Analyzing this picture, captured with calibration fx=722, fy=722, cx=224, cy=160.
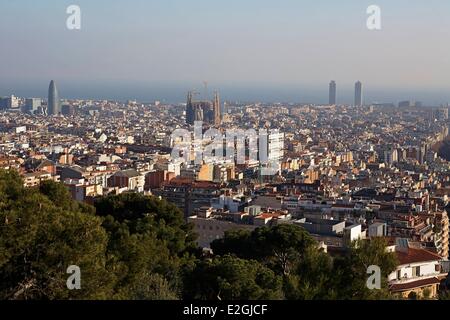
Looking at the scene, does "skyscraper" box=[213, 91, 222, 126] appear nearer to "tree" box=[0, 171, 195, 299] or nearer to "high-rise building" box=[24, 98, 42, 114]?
"high-rise building" box=[24, 98, 42, 114]

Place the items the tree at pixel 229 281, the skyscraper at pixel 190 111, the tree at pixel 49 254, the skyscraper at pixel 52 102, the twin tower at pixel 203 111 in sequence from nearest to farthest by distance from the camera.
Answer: the tree at pixel 49 254 → the tree at pixel 229 281 → the twin tower at pixel 203 111 → the skyscraper at pixel 190 111 → the skyscraper at pixel 52 102

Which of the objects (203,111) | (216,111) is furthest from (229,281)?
(203,111)

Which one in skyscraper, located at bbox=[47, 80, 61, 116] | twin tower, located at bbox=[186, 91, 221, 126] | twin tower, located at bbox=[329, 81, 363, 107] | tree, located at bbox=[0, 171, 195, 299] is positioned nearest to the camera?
tree, located at bbox=[0, 171, 195, 299]

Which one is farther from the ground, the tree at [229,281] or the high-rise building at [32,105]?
the tree at [229,281]

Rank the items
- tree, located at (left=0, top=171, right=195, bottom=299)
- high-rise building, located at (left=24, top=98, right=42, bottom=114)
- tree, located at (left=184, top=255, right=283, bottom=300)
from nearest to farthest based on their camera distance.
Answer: tree, located at (left=0, top=171, right=195, bottom=299) → tree, located at (left=184, top=255, right=283, bottom=300) → high-rise building, located at (left=24, top=98, right=42, bottom=114)

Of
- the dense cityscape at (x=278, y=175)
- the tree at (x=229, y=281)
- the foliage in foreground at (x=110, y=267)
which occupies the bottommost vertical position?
the dense cityscape at (x=278, y=175)

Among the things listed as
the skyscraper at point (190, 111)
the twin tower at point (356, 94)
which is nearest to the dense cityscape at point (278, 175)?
the skyscraper at point (190, 111)

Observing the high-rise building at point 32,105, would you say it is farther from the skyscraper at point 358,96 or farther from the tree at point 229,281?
the tree at point 229,281

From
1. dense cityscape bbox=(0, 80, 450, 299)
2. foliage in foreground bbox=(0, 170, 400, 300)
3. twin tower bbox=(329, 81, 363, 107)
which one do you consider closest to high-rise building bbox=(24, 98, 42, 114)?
dense cityscape bbox=(0, 80, 450, 299)

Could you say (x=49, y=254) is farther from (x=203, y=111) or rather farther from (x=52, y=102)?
(x=52, y=102)
